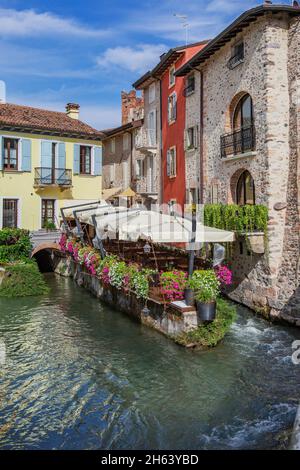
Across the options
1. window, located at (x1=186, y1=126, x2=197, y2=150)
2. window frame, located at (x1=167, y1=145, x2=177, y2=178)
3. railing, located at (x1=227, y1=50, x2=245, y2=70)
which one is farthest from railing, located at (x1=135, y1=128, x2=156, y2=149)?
railing, located at (x1=227, y1=50, x2=245, y2=70)

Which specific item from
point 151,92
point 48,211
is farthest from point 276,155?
point 48,211

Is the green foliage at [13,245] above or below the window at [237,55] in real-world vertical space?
below

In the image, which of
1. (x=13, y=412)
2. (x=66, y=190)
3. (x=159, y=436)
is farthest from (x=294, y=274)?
(x=66, y=190)

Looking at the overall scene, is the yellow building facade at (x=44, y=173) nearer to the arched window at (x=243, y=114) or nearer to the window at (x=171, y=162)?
the window at (x=171, y=162)

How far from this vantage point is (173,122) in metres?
23.7

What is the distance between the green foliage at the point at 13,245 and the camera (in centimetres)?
2019

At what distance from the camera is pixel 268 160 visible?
14.5 m

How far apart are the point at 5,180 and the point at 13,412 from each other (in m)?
20.1

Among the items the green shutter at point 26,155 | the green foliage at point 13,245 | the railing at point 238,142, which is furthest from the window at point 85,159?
the railing at point 238,142

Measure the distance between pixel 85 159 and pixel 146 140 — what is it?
17.6ft

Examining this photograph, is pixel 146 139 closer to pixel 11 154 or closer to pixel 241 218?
pixel 11 154

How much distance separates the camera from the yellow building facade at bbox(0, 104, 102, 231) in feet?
85.4

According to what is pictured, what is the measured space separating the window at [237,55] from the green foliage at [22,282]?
12454 millimetres

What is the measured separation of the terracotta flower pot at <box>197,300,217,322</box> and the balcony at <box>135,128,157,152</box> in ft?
55.7
